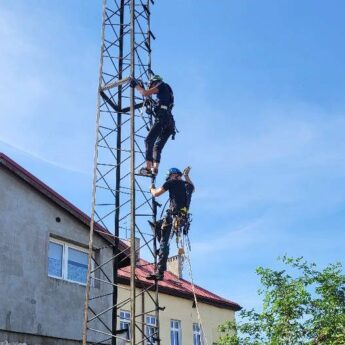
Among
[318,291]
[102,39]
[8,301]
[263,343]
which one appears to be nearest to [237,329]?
[263,343]

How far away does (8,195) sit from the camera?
13438mm

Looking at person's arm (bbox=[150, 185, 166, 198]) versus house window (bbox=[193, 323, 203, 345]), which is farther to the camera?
house window (bbox=[193, 323, 203, 345])

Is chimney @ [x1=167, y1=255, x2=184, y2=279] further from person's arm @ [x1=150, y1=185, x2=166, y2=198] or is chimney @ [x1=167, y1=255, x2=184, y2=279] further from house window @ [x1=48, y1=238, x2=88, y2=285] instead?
person's arm @ [x1=150, y1=185, x2=166, y2=198]

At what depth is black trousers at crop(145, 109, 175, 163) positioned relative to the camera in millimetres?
12484

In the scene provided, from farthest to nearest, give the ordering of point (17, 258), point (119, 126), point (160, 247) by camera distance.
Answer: point (119, 126)
point (17, 258)
point (160, 247)

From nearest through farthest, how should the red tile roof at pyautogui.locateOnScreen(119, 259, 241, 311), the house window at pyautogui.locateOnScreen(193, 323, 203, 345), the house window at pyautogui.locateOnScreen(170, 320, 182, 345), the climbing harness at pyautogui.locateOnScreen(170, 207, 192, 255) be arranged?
the climbing harness at pyautogui.locateOnScreen(170, 207, 192, 255) → the red tile roof at pyautogui.locateOnScreen(119, 259, 241, 311) → the house window at pyautogui.locateOnScreen(170, 320, 182, 345) → the house window at pyautogui.locateOnScreen(193, 323, 203, 345)

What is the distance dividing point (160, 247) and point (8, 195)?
3770mm

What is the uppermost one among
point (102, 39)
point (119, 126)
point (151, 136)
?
point (102, 39)

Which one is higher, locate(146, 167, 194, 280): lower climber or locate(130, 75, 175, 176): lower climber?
locate(130, 75, 175, 176): lower climber

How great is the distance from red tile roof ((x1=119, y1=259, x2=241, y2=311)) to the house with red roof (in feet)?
24.5

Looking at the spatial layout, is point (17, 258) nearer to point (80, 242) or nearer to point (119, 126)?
point (80, 242)

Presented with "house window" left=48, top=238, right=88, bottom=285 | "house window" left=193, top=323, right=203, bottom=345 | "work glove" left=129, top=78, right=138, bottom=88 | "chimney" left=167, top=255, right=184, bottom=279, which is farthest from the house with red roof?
"chimney" left=167, top=255, right=184, bottom=279

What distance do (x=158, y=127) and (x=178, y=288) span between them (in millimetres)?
14800

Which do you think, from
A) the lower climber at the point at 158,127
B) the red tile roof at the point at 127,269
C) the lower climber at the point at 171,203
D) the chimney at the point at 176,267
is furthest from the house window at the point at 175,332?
the lower climber at the point at 158,127
